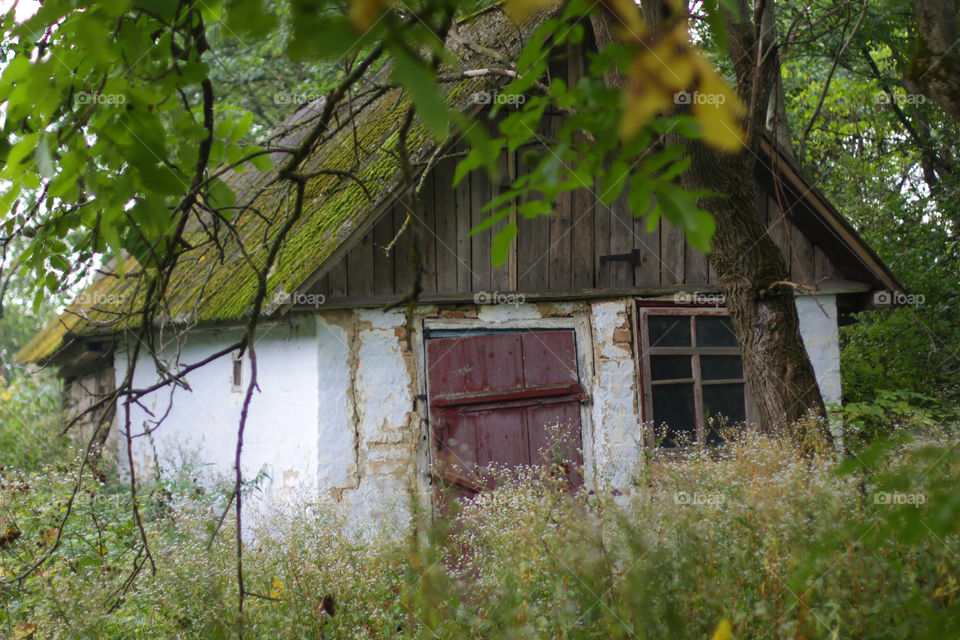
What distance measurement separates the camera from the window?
686 centimetres

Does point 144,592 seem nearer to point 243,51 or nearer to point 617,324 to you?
point 617,324

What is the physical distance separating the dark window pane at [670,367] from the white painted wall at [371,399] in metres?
0.24

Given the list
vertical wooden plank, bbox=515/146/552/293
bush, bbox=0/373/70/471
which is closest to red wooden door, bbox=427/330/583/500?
vertical wooden plank, bbox=515/146/552/293

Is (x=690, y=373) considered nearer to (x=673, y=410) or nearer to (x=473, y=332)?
(x=673, y=410)

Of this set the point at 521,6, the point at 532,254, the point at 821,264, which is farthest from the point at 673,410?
the point at 521,6

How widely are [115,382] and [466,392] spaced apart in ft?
16.9

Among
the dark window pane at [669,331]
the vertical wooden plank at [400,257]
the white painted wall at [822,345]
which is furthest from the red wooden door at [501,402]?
the white painted wall at [822,345]

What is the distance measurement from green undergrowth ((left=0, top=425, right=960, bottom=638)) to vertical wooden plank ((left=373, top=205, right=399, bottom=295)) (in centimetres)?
265

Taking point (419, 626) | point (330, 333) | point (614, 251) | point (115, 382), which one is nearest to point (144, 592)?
point (419, 626)

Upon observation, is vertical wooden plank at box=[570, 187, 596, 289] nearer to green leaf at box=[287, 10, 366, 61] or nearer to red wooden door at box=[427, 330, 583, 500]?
red wooden door at box=[427, 330, 583, 500]

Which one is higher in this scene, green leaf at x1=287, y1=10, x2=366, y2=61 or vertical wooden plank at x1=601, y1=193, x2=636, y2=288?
vertical wooden plank at x1=601, y1=193, x2=636, y2=288

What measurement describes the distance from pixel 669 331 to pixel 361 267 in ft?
9.26

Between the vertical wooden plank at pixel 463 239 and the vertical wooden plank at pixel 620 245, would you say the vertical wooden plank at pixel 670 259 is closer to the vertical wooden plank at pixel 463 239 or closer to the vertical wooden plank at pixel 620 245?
the vertical wooden plank at pixel 620 245

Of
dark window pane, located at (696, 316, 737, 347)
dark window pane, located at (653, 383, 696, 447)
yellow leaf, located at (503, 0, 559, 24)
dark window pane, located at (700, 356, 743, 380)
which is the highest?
yellow leaf, located at (503, 0, 559, 24)
